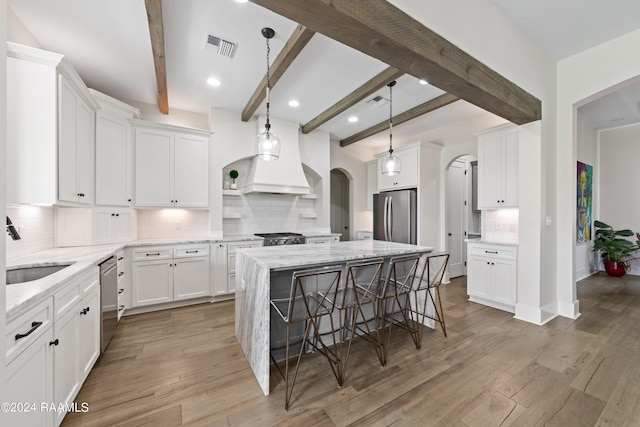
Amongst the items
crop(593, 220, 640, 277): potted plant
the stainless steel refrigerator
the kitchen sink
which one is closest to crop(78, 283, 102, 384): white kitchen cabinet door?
the kitchen sink

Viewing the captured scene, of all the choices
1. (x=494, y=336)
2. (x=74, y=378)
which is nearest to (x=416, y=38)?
(x=494, y=336)

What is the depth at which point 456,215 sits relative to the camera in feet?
17.3

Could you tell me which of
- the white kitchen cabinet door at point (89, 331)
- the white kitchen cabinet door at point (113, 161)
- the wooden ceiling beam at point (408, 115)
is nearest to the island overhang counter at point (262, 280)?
the white kitchen cabinet door at point (89, 331)

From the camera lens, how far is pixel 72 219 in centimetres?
295

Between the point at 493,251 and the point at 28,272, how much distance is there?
4.89 m

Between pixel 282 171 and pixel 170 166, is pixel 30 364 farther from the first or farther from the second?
pixel 282 171

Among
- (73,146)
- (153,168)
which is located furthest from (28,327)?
(153,168)

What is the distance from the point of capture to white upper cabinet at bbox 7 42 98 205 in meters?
2.00

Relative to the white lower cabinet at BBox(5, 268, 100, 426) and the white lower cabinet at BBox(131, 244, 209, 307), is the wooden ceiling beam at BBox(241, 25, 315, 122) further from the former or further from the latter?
the white lower cabinet at BBox(5, 268, 100, 426)

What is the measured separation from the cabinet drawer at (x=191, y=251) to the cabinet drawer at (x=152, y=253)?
83 mm

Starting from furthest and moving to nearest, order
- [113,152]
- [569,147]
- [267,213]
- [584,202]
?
[267,213], [584,202], [113,152], [569,147]

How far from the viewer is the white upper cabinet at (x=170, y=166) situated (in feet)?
11.8

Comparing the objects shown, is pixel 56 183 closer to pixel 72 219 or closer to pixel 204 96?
pixel 72 219

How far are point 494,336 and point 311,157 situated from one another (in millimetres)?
→ 3955
